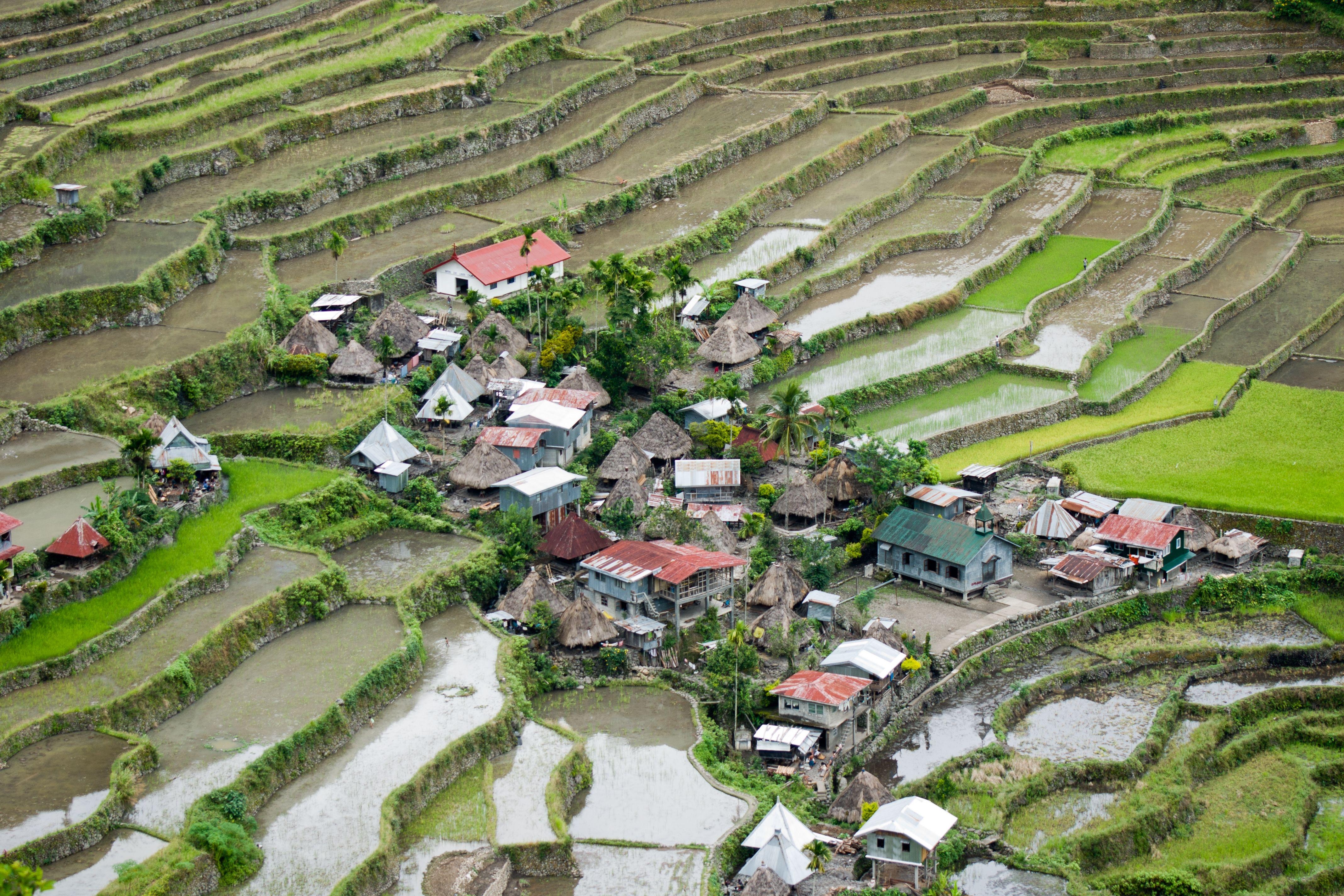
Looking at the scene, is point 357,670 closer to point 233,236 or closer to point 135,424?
point 135,424

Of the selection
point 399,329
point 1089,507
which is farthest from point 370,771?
point 1089,507

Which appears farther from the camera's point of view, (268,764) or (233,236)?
(233,236)

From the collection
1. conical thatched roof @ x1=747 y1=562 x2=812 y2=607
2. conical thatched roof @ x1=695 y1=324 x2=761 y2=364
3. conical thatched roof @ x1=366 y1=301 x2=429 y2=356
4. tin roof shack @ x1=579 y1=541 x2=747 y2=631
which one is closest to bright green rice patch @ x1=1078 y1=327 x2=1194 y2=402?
conical thatched roof @ x1=695 y1=324 x2=761 y2=364

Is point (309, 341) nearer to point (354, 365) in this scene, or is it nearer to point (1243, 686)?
point (354, 365)

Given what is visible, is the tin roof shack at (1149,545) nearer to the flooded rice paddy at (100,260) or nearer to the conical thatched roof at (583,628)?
the conical thatched roof at (583,628)

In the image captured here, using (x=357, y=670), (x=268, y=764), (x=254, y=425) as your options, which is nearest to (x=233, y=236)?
(x=254, y=425)
